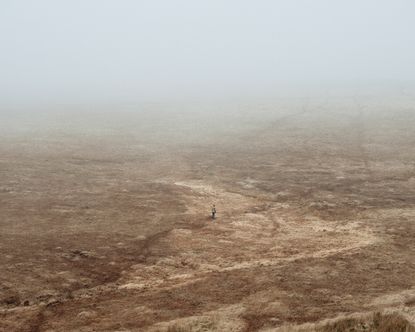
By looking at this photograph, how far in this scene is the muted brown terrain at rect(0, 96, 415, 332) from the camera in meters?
17.7

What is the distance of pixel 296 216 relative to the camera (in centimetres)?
3019

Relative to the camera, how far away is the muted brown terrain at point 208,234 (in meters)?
17.7

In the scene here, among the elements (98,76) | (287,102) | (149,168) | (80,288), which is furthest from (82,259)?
(98,76)

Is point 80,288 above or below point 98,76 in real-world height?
below

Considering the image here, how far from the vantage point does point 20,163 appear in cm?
4462

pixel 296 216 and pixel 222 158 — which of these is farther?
pixel 222 158

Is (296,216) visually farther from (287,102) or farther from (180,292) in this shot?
(287,102)

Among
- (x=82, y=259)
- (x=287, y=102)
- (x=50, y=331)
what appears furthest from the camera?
(x=287, y=102)

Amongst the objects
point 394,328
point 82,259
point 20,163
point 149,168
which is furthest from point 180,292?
point 20,163

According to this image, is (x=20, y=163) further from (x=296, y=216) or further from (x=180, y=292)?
(x=180, y=292)

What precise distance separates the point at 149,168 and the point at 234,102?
55.5 meters

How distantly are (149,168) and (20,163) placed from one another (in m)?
10.9

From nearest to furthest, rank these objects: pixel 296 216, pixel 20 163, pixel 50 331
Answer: pixel 50 331 → pixel 296 216 → pixel 20 163

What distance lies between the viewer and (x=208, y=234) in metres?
26.9
